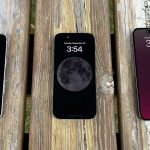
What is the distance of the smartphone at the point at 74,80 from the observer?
77 cm

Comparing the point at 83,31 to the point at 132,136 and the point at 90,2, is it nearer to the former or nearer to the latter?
the point at 90,2

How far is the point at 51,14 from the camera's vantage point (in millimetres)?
850

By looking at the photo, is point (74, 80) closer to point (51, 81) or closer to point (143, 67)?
point (51, 81)

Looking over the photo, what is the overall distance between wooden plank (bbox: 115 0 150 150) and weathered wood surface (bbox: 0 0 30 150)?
0.24 m

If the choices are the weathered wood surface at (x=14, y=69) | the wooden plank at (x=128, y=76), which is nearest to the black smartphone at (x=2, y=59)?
the weathered wood surface at (x=14, y=69)

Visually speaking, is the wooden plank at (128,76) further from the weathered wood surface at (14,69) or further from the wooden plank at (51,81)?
the weathered wood surface at (14,69)

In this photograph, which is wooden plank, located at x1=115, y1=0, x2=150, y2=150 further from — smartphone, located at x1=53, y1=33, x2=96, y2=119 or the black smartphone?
the black smartphone

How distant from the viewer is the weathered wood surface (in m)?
0.77

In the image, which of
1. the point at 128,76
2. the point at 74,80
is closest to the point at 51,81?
the point at 74,80

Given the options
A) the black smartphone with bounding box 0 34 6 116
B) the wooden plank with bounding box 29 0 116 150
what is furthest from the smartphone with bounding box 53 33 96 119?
the black smartphone with bounding box 0 34 6 116

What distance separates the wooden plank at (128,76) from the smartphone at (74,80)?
71mm

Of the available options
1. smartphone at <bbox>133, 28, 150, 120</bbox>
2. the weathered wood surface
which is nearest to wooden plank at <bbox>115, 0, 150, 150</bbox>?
smartphone at <bbox>133, 28, 150, 120</bbox>

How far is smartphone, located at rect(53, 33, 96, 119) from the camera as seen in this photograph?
773mm

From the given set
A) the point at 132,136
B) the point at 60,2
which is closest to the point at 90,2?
the point at 60,2
